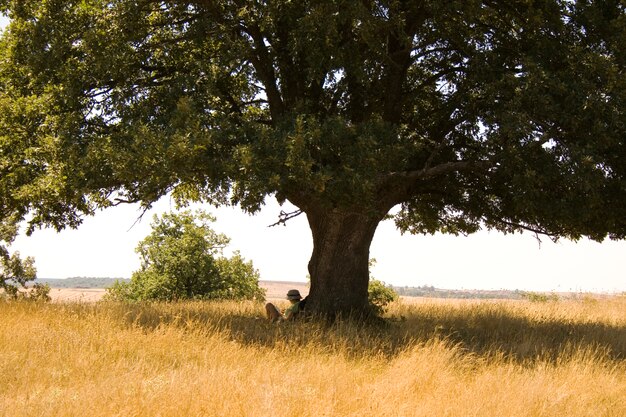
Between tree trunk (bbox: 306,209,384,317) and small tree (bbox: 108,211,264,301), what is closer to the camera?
tree trunk (bbox: 306,209,384,317)

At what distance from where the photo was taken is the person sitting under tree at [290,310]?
44.3 feet

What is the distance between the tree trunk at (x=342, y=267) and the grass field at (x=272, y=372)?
4.49 ft

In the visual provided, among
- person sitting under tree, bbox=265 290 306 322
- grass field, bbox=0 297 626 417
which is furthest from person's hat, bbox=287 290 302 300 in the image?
grass field, bbox=0 297 626 417

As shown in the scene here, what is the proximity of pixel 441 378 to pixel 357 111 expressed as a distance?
8002 millimetres

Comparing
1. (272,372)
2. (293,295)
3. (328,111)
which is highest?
(328,111)

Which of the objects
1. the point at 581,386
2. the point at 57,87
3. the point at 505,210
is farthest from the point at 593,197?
the point at 57,87

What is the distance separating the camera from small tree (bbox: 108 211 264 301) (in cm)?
2404

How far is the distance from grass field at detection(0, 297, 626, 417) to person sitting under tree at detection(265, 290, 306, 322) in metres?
1.11

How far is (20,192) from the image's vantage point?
13.0 meters

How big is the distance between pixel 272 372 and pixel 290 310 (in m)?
6.08

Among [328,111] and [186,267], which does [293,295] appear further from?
[186,267]

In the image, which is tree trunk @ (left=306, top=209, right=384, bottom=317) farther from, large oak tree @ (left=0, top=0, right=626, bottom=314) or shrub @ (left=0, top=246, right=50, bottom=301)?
shrub @ (left=0, top=246, right=50, bottom=301)

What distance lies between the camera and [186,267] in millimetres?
24094

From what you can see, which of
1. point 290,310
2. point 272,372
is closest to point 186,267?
point 290,310
